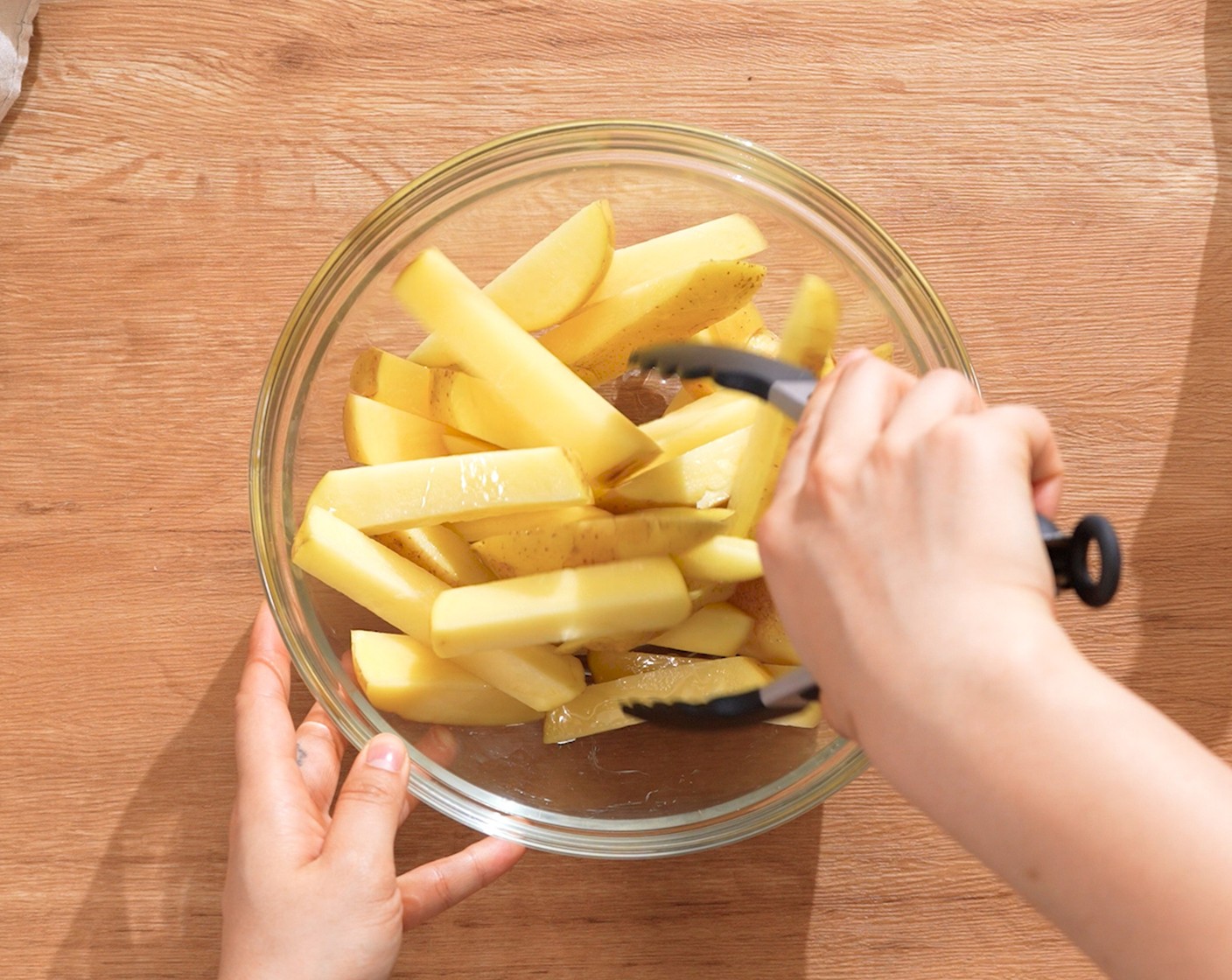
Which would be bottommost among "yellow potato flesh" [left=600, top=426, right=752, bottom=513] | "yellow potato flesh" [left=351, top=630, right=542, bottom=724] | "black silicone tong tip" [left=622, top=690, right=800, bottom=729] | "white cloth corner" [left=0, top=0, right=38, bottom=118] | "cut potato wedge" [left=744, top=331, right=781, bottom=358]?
"yellow potato flesh" [left=351, top=630, right=542, bottom=724]

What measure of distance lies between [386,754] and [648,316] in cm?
45

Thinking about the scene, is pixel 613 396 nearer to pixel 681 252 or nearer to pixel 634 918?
pixel 681 252

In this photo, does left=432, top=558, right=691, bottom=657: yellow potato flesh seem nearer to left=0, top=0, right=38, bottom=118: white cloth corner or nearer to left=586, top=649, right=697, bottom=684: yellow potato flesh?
left=586, top=649, right=697, bottom=684: yellow potato flesh

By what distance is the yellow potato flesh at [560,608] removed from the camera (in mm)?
750

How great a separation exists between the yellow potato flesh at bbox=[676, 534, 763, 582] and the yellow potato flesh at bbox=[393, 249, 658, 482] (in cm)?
9

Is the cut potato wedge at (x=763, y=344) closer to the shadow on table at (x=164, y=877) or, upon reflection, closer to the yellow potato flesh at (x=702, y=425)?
the yellow potato flesh at (x=702, y=425)

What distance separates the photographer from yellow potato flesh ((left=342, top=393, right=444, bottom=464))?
846 mm

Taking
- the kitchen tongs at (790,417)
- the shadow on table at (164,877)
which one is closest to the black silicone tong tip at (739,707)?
the kitchen tongs at (790,417)

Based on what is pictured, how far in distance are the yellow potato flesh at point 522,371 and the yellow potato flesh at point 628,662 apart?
0.17m

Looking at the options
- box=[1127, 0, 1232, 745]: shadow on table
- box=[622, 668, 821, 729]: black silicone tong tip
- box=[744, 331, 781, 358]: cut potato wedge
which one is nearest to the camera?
box=[622, 668, 821, 729]: black silicone tong tip

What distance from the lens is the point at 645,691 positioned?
0.85m

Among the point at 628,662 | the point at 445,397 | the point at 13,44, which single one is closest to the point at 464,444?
the point at 445,397

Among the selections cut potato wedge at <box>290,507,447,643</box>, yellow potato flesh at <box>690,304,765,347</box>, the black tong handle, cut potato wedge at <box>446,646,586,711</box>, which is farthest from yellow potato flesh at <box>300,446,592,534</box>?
the black tong handle

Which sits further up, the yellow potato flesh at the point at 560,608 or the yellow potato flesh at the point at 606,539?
the yellow potato flesh at the point at 606,539
